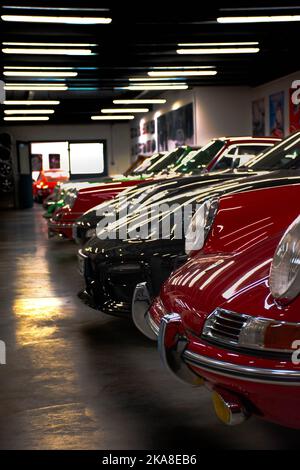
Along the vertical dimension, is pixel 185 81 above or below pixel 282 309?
above

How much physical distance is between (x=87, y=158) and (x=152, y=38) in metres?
→ 18.7

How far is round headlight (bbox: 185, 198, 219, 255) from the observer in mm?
3076

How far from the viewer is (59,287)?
621 cm

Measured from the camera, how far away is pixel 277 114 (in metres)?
14.8

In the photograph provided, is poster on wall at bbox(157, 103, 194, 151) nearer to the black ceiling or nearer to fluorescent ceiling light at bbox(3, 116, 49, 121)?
the black ceiling

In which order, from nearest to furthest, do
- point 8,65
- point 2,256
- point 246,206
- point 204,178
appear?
1. point 246,206
2. point 204,178
3. point 2,256
4. point 8,65

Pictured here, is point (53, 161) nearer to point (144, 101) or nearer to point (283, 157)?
point (144, 101)

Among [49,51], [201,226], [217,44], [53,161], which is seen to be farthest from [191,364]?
[53,161]

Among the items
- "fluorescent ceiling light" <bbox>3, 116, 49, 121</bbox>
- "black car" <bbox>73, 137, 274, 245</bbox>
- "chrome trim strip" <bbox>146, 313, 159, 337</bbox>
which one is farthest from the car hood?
"fluorescent ceiling light" <bbox>3, 116, 49, 121</bbox>

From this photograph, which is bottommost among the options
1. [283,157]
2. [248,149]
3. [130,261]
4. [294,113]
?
[130,261]

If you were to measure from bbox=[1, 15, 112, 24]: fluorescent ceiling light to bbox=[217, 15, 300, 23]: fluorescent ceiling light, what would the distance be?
1.74m
